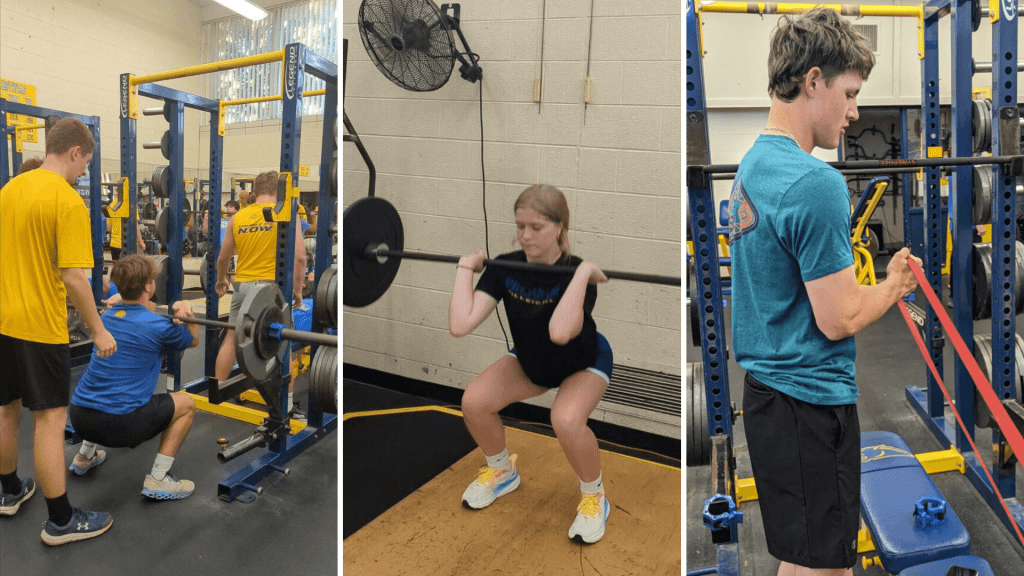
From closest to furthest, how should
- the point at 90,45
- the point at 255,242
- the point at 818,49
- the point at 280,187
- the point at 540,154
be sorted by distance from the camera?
the point at 540,154 < the point at 818,49 < the point at 280,187 < the point at 255,242 < the point at 90,45

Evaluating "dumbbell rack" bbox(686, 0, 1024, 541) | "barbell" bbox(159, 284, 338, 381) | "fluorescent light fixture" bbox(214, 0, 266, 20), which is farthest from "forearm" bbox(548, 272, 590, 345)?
"fluorescent light fixture" bbox(214, 0, 266, 20)

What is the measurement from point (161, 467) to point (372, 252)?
6.01ft

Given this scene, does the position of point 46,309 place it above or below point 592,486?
above

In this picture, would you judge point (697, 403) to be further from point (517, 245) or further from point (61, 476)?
point (61, 476)

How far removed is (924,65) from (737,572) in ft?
6.75

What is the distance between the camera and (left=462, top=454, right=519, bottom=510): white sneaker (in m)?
0.97

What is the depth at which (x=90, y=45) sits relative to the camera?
12.0ft

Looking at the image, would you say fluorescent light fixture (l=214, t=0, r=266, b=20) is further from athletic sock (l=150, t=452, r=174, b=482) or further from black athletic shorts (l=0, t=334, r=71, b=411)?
athletic sock (l=150, t=452, r=174, b=482)

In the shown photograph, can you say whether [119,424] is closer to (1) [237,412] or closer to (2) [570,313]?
(1) [237,412]

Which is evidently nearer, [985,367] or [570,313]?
[570,313]

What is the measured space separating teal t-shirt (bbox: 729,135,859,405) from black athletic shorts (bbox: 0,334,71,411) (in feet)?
6.96

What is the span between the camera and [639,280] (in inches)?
32.8

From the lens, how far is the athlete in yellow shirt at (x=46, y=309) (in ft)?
6.27

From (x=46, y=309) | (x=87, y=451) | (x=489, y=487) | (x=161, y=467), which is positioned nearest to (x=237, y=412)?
(x=87, y=451)
